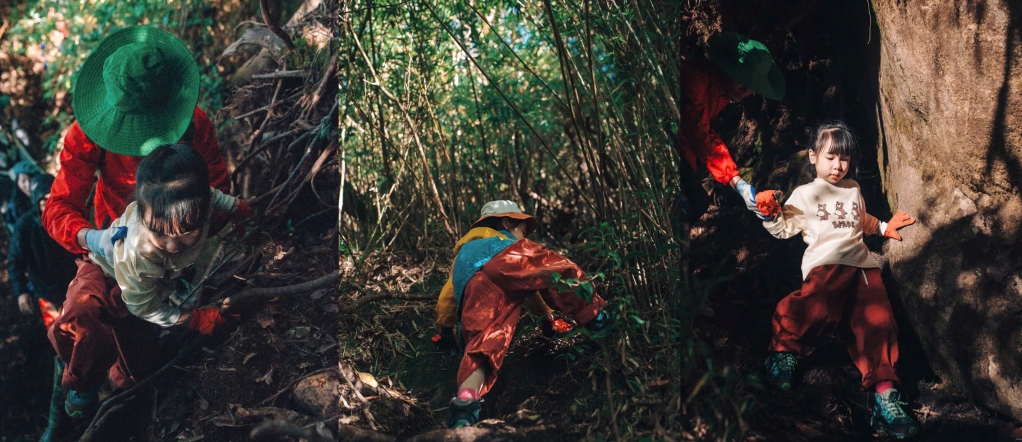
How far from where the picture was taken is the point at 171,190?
270 centimetres

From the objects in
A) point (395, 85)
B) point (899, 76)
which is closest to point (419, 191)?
point (395, 85)

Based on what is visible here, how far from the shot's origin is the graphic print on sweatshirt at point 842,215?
2215 mm

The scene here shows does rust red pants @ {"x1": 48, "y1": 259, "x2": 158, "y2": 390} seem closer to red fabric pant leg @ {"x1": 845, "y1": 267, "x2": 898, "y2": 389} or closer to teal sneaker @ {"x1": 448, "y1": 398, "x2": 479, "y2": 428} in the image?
teal sneaker @ {"x1": 448, "y1": 398, "x2": 479, "y2": 428}

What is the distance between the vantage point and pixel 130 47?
2.74m

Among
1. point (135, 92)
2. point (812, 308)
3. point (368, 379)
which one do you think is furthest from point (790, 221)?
point (135, 92)

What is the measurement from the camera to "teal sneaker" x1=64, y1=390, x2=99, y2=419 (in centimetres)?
277

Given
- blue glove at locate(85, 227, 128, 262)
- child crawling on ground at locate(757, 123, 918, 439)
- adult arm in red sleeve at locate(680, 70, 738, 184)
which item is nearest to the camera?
child crawling on ground at locate(757, 123, 918, 439)

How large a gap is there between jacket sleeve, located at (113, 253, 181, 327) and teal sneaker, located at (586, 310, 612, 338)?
5.82ft

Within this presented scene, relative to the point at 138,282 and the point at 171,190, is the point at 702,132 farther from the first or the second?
the point at 138,282

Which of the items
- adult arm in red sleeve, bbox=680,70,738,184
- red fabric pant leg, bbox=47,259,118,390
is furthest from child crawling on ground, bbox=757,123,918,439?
red fabric pant leg, bbox=47,259,118,390

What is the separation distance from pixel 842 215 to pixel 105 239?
9.45ft

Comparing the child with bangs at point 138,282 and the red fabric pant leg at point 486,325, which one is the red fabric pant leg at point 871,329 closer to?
the red fabric pant leg at point 486,325

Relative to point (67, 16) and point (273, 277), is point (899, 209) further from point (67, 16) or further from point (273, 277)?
point (67, 16)

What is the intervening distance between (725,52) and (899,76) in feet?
2.03
